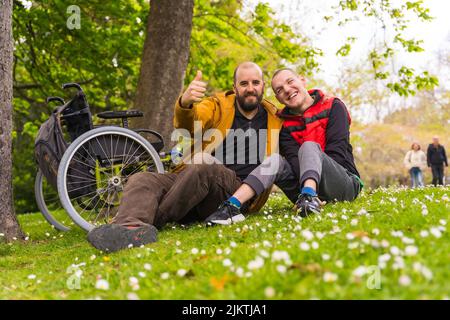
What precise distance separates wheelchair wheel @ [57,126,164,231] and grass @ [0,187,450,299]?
1.06 m

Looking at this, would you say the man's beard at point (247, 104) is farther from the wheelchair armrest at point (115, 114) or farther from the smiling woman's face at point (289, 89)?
the wheelchair armrest at point (115, 114)

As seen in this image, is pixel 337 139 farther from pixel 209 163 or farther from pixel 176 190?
pixel 176 190

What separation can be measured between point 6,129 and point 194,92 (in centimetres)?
250

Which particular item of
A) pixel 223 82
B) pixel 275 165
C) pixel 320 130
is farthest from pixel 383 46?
pixel 275 165

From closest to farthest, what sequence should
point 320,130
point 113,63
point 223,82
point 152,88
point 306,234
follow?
point 306,234 < point 320,130 < point 152,88 < point 113,63 < point 223,82

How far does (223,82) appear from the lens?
13586 mm

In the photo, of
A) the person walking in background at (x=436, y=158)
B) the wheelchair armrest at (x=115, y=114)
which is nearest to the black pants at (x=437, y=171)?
the person walking in background at (x=436, y=158)

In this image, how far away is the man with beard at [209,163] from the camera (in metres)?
5.25

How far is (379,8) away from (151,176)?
28.8 feet

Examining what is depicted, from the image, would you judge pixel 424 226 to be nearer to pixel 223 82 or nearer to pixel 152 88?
pixel 152 88

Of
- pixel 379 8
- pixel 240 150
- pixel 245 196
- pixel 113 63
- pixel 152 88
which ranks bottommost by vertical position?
pixel 245 196

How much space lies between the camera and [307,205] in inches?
196

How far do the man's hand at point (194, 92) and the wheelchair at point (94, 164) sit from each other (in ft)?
3.32

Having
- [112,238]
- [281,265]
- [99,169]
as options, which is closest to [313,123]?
[99,169]
